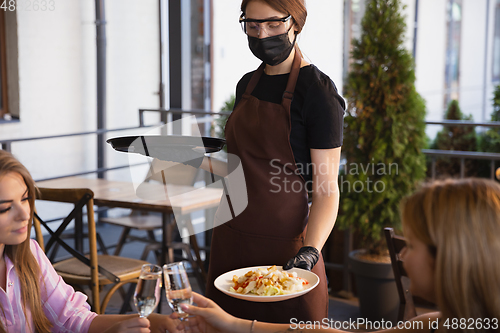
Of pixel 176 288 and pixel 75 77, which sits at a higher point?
pixel 75 77

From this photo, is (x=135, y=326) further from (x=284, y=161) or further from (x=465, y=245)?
(x=465, y=245)

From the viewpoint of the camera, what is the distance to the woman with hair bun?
87cm

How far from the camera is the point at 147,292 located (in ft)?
3.75

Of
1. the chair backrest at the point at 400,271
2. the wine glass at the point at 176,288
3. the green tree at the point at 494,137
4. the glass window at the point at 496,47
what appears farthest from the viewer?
the glass window at the point at 496,47

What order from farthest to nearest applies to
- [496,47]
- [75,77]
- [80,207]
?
1. [496,47]
2. [75,77]
3. [80,207]

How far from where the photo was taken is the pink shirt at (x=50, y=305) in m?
1.33

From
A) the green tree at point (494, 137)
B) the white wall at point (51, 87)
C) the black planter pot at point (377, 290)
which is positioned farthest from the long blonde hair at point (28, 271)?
the green tree at point (494, 137)

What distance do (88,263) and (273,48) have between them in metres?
1.51

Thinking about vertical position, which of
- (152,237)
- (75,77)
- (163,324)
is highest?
(75,77)

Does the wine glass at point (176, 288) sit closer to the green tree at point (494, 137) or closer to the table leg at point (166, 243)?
the table leg at point (166, 243)

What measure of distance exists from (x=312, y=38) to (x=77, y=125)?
13.2ft

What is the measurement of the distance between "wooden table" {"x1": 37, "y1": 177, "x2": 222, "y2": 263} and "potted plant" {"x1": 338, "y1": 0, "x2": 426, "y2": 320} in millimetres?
906

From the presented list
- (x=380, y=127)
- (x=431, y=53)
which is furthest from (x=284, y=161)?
(x=431, y=53)

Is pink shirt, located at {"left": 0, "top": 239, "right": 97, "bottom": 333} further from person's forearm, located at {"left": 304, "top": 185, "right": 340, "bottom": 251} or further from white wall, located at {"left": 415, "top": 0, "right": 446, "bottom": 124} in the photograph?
white wall, located at {"left": 415, "top": 0, "right": 446, "bottom": 124}
